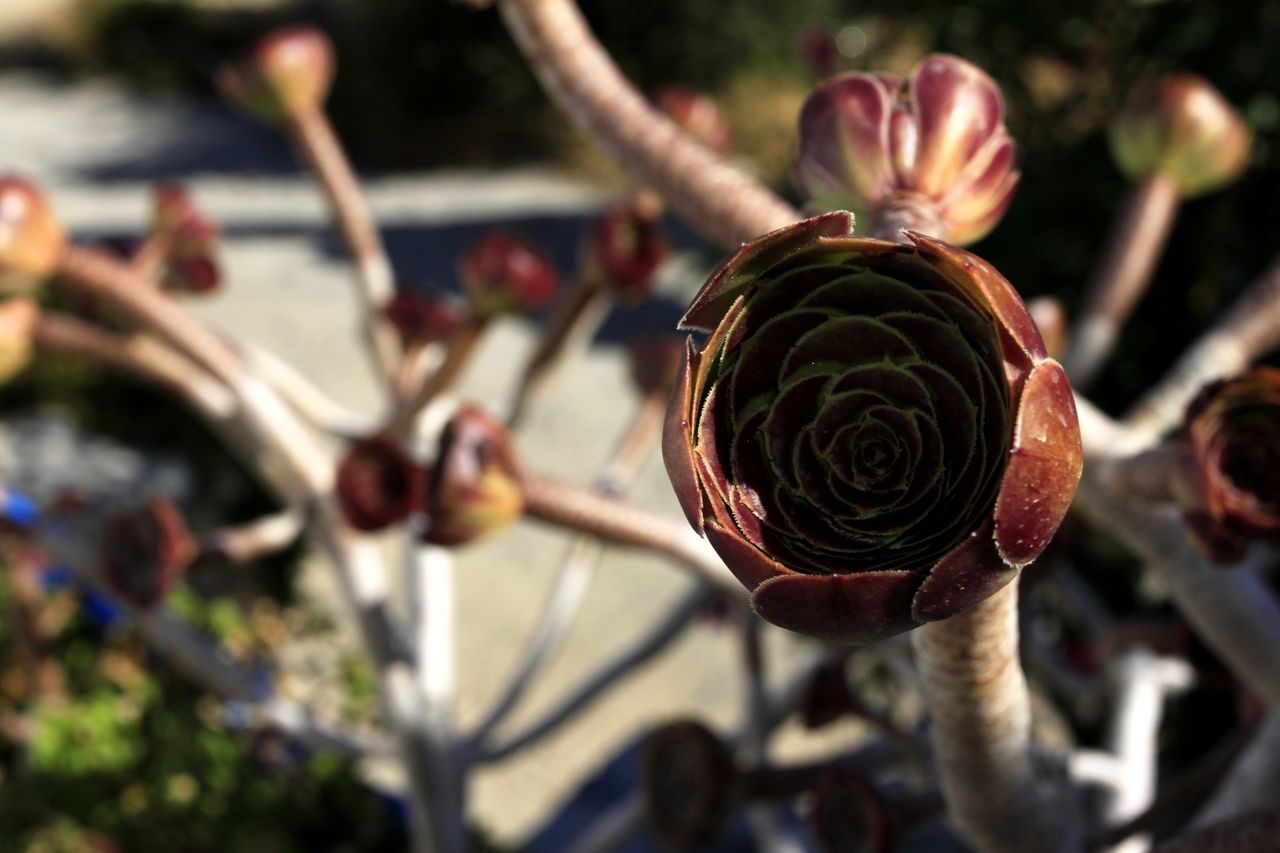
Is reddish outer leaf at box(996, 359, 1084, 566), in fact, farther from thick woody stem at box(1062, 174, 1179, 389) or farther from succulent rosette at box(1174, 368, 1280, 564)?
thick woody stem at box(1062, 174, 1179, 389)

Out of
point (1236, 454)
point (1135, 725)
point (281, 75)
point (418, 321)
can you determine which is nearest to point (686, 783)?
point (1135, 725)

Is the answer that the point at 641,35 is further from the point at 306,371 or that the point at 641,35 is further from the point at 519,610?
the point at 519,610

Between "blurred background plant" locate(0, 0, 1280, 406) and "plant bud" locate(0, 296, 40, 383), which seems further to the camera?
"blurred background plant" locate(0, 0, 1280, 406)

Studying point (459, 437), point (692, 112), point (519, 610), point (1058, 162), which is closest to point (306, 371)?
point (519, 610)

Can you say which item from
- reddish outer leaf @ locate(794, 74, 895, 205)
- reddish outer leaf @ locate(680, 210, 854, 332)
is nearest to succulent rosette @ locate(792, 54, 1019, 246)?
reddish outer leaf @ locate(794, 74, 895, 205)

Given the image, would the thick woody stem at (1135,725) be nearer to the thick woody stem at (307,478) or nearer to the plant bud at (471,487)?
the plant bud at (471,487)

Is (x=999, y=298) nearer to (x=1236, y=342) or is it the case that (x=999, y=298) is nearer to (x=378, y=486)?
(x=1236, y=342)
